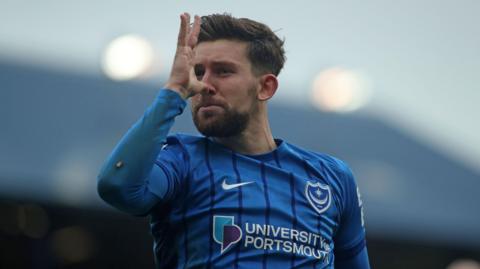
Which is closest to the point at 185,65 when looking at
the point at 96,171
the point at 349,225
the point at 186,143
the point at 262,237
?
the point at 186,143

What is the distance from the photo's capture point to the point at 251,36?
3797 mm

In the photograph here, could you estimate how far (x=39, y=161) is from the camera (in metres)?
11.0

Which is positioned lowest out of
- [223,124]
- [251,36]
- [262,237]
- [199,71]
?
[262,237]

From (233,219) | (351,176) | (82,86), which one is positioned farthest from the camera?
(82,86)

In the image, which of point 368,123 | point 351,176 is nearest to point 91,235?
point 368,123

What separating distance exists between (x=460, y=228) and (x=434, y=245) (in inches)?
18.4

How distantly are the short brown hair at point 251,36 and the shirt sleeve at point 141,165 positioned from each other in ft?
1.69

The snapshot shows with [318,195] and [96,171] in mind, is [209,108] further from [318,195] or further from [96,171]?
[96,171]

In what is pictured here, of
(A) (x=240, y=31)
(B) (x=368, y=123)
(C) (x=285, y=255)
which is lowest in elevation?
(B) (x=368, y=123)

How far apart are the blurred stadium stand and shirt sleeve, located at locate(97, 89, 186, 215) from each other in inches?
299

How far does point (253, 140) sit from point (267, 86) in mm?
243

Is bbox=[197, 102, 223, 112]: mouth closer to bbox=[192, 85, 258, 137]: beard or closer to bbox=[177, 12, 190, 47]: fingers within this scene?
bbox=[192, 85, 258, 137]: beard

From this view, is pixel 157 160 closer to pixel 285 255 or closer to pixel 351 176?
pixel 285 255

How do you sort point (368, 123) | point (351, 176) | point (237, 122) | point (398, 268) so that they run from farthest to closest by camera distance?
point (398, 268)
point (368, 123)
point (351, 176)
point (237, 122)
